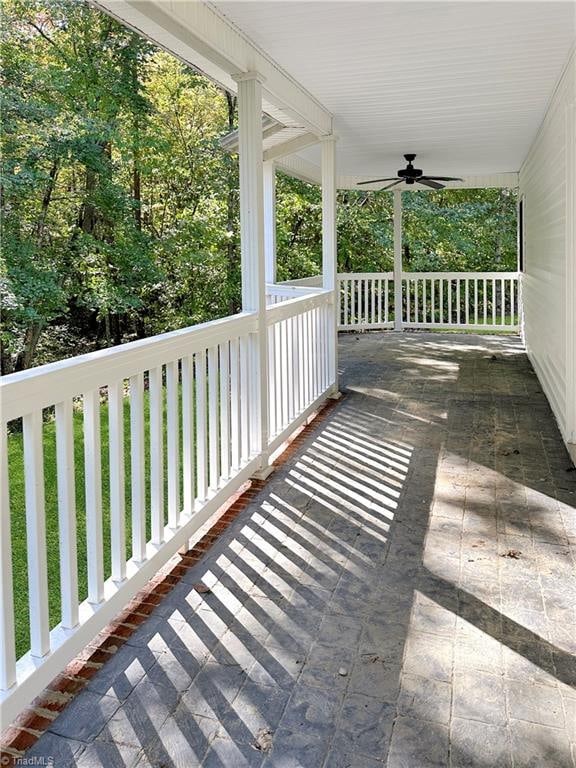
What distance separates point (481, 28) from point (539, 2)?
0.42 m

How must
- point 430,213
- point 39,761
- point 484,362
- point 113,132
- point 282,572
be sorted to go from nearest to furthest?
1. point 39,761
2. point 282,572
3. point 484,362
4. point 113,132
5. point 430,213

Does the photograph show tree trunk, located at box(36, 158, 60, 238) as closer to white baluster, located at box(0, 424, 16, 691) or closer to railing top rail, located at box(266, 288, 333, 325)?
railing top rail, located at box(266, 288, 333, 325)

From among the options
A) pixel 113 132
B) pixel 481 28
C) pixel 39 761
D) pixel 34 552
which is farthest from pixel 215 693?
pixel 113 132

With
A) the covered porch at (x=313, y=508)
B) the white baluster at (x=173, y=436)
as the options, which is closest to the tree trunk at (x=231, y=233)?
the covered porch at (x=313, y=508)

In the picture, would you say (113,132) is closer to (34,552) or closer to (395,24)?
(395,24)

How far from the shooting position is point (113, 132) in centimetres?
1007

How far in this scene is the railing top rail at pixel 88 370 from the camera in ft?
5.87

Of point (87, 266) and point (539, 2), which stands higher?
point (539, 2)

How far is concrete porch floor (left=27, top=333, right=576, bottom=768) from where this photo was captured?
1815mm

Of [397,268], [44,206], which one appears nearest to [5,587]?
[44,206]

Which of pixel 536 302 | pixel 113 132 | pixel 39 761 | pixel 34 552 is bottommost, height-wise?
pixel 39 761

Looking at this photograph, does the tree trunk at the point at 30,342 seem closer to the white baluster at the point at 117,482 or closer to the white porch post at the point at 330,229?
the white porch post at the point at 330,229

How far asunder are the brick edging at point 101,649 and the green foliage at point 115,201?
7.15m

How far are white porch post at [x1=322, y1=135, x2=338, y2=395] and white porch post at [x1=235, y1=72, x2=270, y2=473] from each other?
2.19 m
